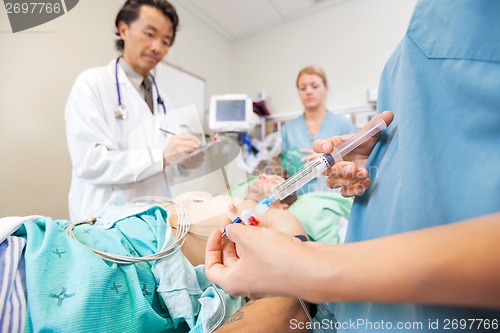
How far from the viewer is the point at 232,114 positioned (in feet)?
7.50

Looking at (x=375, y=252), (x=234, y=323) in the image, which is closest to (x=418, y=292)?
(x=375, y=252)

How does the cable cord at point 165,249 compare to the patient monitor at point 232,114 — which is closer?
the cable cord at point 165,249

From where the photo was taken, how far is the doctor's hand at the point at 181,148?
3.01ft

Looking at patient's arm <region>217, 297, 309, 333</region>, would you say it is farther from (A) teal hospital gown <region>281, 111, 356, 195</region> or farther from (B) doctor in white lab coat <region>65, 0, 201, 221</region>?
(A) teal hospital gown <region>281, 111, 356, 195</region>

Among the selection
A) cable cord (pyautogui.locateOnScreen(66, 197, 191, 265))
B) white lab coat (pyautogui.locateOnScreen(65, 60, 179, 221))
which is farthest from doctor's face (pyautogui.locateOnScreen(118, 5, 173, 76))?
cable cord (pyautogui.locateOnScreen(66, 197, 191, 265))

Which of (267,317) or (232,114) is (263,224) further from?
(232,114)

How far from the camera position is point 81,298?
48 cm

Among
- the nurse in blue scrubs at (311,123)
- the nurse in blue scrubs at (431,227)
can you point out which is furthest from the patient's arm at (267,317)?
the nurse in blue scrubs at (311,123)

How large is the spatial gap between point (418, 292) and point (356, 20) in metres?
2.89

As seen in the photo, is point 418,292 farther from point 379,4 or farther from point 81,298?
point 379,4

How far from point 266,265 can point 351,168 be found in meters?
0.38

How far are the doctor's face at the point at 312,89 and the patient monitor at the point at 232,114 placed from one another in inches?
20.2

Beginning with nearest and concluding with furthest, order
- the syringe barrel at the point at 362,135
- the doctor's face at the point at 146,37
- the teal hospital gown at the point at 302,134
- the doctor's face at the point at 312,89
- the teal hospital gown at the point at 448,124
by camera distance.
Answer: the teal hospital gown at the point at 448,124, the syringe barrel at the point at 362,135, the doctor's face at the point at 146,37, the teal hospital gown at the point at 302,134, the doctor's face at the point at 312,89

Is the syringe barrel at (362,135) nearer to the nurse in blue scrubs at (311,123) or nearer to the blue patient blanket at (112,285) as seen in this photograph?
the blue patient blanket at (112,285)
